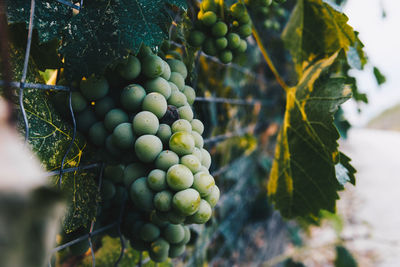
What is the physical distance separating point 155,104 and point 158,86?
0.13 feet

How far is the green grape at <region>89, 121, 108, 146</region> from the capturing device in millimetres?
443

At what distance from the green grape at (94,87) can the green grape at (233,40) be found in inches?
11.7

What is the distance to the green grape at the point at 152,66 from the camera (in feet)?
1.45

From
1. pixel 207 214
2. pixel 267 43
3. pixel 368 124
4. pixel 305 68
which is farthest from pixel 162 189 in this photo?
pixel 368 124

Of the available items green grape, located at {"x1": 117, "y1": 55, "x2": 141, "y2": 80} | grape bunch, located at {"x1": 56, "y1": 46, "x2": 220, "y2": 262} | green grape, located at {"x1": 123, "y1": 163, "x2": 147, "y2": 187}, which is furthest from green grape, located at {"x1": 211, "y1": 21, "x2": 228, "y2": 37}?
green grape, located at {"x1": 123, "y1": 163, "x2": 147, "y2": 187}

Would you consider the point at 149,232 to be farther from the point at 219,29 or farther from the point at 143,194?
the point at 219,29

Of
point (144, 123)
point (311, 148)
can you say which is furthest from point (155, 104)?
point (311, 148)

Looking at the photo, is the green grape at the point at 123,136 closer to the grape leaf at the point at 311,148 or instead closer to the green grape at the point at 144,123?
the green grape at the point at 144,123

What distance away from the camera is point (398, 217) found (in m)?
2.69

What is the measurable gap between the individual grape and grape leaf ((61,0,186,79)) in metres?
0.05

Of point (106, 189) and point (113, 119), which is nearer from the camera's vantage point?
point (113, 119)

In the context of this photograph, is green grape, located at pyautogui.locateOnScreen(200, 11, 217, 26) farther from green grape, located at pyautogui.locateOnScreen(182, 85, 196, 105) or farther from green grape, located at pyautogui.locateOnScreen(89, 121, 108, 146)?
green grape, located at pyautogui.locateOnScreen(89, 121, 108, 146)

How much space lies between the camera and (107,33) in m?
0.42

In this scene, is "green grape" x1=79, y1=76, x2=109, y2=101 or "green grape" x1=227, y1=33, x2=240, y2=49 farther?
"green grape" x1=227, y1=33, x2=240, y2=49
